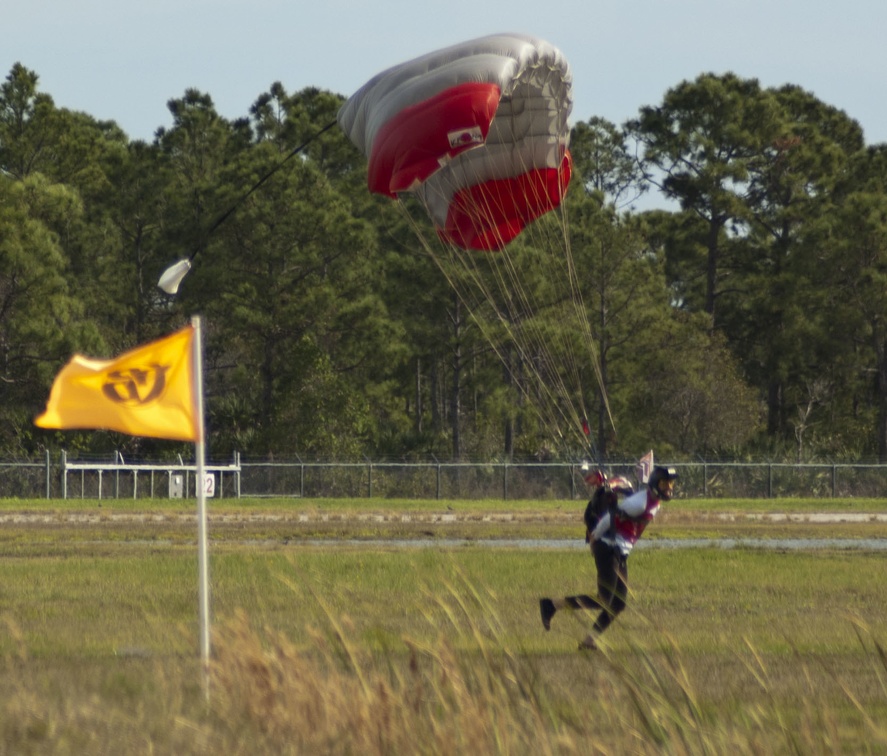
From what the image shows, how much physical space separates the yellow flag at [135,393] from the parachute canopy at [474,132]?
4.76 meters

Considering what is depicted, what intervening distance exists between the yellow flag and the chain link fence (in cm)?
3397

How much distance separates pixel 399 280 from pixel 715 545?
26.1m

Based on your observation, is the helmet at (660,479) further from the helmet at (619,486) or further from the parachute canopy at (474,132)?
the parachute canopy at (474,132)

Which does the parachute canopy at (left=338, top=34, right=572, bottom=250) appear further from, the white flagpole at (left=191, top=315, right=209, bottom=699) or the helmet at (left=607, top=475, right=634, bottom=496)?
the white flagpole at (left=191, top=315, right=209, bottom=699)

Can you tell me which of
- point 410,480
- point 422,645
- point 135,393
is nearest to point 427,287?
point 410,480

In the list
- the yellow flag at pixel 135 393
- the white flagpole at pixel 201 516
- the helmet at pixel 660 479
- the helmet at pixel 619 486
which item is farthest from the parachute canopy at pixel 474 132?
the yellow flag at pixel 135 393

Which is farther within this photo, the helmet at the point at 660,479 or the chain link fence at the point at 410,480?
the chain link fence at the point at 410,480

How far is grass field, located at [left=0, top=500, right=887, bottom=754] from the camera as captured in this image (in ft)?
19.4

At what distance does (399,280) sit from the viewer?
49.1 metres

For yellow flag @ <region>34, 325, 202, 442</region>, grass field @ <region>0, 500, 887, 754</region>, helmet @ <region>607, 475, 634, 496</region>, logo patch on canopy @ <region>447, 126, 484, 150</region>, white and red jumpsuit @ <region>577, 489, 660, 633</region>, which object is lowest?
grass field @ <region>0, 500, 887, 754</region>

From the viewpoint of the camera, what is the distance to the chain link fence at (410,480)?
1725 inches

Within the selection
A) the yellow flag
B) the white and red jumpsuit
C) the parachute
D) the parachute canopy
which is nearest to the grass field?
the white and red jumpsuit

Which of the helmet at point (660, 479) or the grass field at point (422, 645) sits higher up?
the helmet at point (660, 479)

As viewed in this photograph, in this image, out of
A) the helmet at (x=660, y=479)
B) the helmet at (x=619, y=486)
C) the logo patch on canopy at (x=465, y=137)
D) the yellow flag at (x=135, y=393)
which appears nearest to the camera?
the yellow flag at (x=135, y=393)
